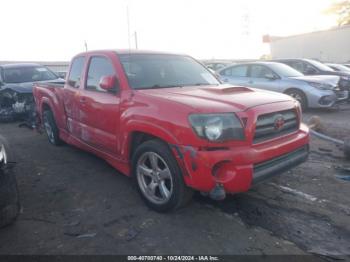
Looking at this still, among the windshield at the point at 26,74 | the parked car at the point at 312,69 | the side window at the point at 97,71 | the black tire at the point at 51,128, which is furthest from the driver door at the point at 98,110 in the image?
the parked car at the point at 312,69

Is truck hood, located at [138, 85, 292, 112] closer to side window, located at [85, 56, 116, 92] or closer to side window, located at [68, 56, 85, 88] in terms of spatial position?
side window, located at [85, 56, 116, 92]

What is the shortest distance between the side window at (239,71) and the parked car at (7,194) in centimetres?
859

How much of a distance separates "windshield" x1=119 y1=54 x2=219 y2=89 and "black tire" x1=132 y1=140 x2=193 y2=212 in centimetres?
86

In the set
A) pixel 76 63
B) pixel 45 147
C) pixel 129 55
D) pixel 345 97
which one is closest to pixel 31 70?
pixel 45 147

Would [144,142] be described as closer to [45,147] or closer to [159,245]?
[159,245]

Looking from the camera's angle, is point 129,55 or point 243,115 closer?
point 243,115

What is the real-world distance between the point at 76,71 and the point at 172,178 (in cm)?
299

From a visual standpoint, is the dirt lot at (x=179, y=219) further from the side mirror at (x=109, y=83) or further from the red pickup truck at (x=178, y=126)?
the side mirror at (x=109, y=83)

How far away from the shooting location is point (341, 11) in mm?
47469

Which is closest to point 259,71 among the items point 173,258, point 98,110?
point 98,110

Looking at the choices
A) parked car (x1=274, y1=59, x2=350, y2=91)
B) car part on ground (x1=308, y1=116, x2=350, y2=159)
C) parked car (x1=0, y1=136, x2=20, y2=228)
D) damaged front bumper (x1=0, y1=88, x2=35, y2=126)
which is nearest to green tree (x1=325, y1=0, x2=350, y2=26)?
parked car (x1=274, y1=59, x2=350, y2=91)

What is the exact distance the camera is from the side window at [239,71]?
34.3ft

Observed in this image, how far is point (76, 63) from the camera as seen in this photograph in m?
5.35

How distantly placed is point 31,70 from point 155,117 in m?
8.43
